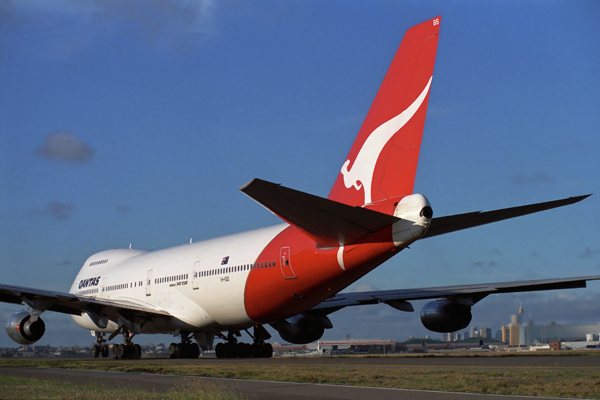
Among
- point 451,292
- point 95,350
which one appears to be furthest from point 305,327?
point 95,350

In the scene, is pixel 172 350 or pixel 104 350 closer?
pixel 172 350

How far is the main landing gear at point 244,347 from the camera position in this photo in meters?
26.1

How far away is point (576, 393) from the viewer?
9.62 meters

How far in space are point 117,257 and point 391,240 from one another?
884 inches

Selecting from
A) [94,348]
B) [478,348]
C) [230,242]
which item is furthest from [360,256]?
[478,348]

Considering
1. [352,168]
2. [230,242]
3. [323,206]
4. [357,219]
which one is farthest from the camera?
[230,242]

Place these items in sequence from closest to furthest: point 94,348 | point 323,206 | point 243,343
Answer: point 323,206 < point 243,343 < point 94,348

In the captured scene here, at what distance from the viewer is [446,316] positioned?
24.4m

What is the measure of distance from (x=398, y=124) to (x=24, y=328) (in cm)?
1791

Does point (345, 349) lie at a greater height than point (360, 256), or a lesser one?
lesser

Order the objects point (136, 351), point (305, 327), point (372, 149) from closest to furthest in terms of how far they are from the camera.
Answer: point (372, 149) < point (136, 351) < point (305, 327)

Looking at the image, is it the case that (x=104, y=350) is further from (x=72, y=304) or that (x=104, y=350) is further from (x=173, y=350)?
(x=173, y=350)

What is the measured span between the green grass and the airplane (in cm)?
344

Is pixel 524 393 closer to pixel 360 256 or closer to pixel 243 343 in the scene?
pixel 360 256
